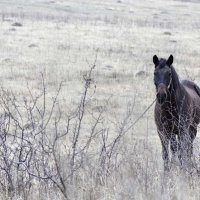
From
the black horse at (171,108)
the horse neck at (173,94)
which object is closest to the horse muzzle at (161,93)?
the black horse at (171,108)

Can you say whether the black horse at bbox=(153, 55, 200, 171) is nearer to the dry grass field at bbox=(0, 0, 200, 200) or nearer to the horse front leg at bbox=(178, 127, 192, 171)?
the dry grass field at bbox=(0, 0, 200, 200)

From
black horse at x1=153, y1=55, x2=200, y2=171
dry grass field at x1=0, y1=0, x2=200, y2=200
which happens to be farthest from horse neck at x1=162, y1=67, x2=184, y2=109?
dry grass field at x1=0, y1=0, x2=200, y2=200

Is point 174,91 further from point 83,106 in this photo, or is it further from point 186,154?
point 83,106

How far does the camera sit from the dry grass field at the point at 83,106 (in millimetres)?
5844

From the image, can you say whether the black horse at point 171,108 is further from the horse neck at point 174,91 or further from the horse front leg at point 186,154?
the horse front leg at point 186,154

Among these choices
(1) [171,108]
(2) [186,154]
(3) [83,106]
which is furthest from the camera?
(1) [171,108]

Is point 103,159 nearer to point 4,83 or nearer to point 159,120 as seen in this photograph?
point 159,120

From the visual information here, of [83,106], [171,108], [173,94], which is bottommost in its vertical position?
[171,108]

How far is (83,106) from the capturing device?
6383 millimetres

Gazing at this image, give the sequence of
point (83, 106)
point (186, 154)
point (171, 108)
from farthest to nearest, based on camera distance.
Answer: point (171, 108) < point (186, 154) < point (83, 106)

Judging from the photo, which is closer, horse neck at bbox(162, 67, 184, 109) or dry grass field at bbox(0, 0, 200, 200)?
dry grass field at bbox(0, 0, 200, 200)

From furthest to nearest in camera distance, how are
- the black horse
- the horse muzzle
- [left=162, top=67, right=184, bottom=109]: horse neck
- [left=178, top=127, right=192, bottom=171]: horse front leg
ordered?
1. [left=162, top=67, right=184, bottom=109]: horse neck
2. the black horse
3. the horse muzzle
4. [left=178, top=127, right=192, bottom=171]: horse front leg

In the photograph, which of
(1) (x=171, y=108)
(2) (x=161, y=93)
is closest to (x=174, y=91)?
(1) (x=171, y=108)

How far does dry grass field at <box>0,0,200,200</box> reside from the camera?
5.84 meters
